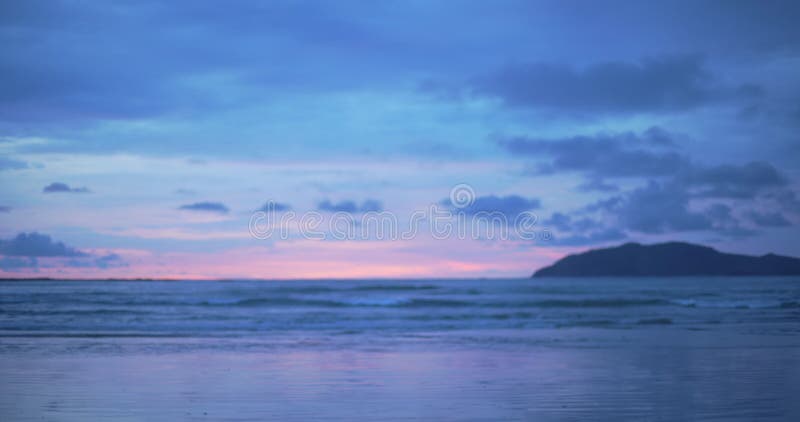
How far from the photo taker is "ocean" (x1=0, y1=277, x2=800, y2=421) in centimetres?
941

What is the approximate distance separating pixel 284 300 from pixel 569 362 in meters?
31.5

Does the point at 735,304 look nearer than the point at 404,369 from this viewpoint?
No

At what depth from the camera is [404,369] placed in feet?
43.5

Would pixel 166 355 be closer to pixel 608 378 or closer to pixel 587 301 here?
pixel 608 378

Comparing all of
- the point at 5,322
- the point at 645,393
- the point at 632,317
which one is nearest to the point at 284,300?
the point at 5,322

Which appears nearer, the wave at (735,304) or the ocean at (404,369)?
the ocean at (404,369)

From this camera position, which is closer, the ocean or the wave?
the ocean

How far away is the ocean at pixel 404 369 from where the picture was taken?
9.41 meters

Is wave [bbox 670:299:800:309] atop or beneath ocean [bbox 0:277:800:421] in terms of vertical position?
beneath

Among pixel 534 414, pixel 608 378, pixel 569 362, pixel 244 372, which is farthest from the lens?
pixel 569 362

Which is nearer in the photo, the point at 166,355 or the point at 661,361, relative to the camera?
the point at 661,361

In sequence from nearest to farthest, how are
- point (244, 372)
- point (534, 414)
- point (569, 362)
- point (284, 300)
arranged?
1. point (534, 414)
2. point (244, 372)
3. point (569, 362)
4. point (284, 300)

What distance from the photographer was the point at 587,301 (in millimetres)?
39719

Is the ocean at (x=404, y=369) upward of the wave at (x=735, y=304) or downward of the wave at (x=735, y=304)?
upward
